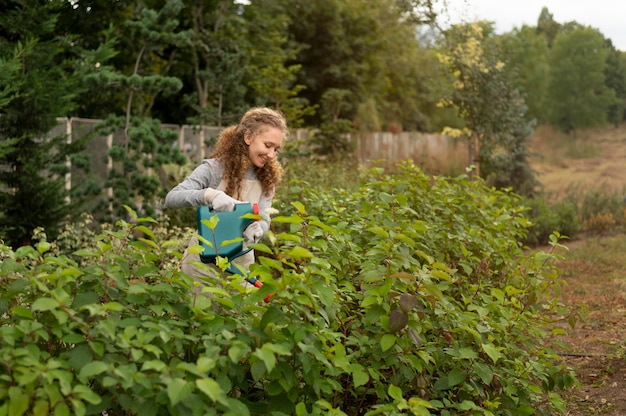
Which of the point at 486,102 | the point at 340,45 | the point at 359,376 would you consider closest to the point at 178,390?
the point at 359,376

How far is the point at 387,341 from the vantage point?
120 inches

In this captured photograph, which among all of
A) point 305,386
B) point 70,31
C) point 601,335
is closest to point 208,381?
point 305,386

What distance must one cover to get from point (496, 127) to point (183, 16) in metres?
7.07

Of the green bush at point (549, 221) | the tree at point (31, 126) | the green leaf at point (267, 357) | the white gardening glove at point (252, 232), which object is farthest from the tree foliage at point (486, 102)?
the green leaf at point (267, 357)

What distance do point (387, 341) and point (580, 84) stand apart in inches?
1632

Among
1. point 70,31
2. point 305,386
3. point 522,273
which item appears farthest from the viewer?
point 70,31

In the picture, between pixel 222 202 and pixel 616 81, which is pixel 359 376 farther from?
pixel 616 81

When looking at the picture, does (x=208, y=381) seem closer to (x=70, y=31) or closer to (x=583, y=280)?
(x=583, y=280)

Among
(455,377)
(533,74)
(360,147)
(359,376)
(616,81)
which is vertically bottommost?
(360,147)

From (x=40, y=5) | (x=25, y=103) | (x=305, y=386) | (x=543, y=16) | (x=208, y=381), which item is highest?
(x=543, y=16)

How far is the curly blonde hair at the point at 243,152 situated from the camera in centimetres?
459

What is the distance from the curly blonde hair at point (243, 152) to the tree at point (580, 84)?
126ft

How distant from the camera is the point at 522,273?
504 cm

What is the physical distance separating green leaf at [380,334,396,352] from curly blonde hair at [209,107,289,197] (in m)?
1.75
